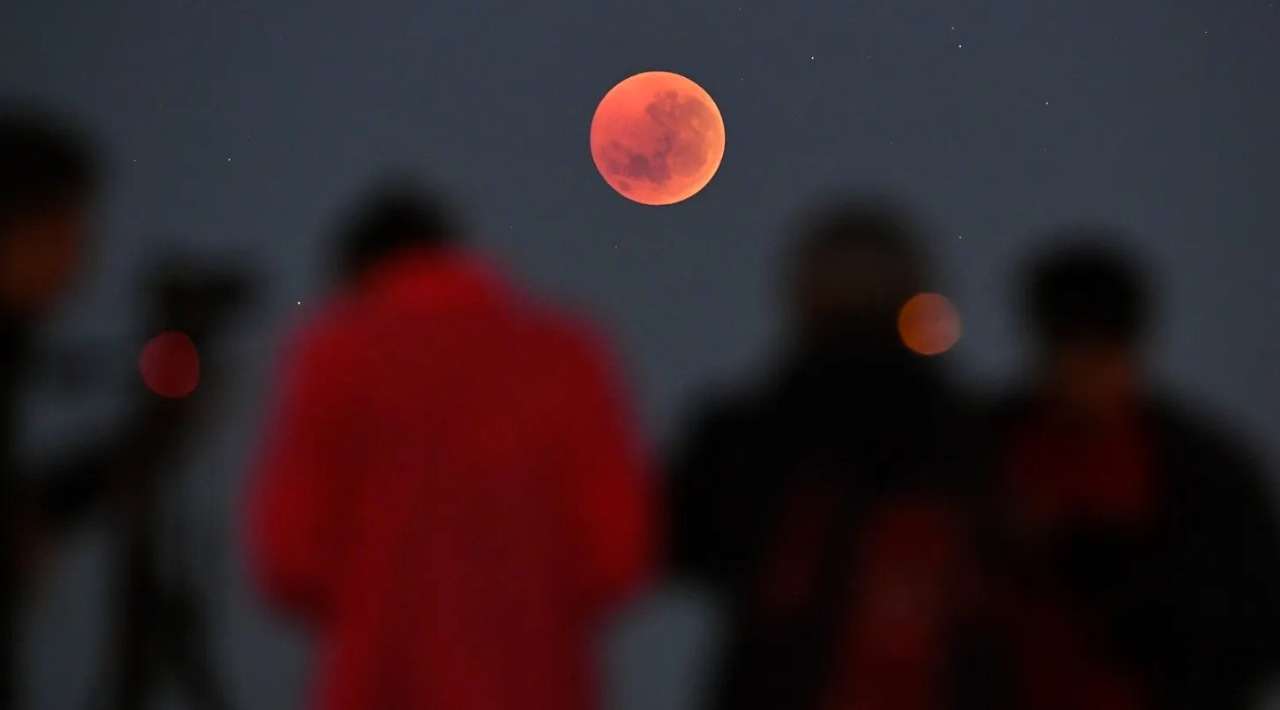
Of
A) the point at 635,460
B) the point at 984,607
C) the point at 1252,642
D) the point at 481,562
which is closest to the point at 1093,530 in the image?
the point at 1252,642

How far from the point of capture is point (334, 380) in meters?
1.06

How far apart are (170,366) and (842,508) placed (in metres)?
0.80

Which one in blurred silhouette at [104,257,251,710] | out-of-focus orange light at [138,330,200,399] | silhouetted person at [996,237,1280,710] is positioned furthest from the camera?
out-of-focus orange light at [138,330,200,399]

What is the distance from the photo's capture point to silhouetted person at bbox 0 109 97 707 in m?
1.13

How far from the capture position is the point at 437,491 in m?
1.04

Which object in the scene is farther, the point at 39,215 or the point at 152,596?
the point at 152,596

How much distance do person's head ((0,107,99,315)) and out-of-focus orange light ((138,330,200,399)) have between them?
1.24 ft

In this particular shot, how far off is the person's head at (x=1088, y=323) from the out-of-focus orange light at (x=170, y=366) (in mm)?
898

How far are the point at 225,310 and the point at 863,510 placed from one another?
0.85 meters

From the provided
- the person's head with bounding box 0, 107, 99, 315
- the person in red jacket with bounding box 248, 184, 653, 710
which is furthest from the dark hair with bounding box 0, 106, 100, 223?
the person in red jacket with bounding box 248, 184, 653, 710

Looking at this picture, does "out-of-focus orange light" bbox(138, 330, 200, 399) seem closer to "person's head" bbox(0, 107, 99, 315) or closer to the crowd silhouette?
the crowd silhouette

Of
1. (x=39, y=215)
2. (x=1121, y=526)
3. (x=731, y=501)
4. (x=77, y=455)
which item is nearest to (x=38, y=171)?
(x=39, y=215)

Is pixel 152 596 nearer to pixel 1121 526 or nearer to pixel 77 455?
A: pixel 77 455

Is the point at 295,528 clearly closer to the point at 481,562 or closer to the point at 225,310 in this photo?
the point at 481,562
